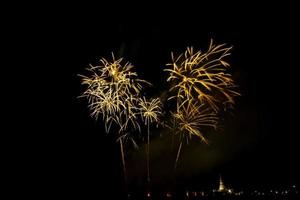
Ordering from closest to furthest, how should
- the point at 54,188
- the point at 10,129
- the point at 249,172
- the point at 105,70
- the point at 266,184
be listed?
1. the point at 105,70
2. the point at 54,188
3. the point at 10,129
4. the point at 266,184
5. the point at 249,172

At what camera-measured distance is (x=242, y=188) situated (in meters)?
31.5

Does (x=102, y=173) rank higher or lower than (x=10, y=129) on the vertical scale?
lower

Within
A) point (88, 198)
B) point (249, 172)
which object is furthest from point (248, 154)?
point (88, 198)

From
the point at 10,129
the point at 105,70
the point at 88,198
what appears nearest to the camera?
the point at 105,70

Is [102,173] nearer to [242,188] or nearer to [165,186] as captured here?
[165,186]

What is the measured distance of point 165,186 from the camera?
25750 millimetres

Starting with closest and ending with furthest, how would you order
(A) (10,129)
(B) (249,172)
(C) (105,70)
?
Answer: 1. (C) (105,70)
2. (A) (10,129)
3. (B) (249,172)

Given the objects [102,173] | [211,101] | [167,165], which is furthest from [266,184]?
[211,101]

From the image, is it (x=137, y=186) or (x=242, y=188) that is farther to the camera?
(x=242, y=188)

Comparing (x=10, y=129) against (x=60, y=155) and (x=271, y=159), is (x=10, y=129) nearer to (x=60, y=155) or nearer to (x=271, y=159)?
(x=60, y=155)

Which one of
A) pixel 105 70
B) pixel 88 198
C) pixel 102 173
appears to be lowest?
pixel 88 198

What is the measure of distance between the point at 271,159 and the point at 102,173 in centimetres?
1660

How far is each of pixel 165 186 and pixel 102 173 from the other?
5.06 metres

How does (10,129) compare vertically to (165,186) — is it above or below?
above
